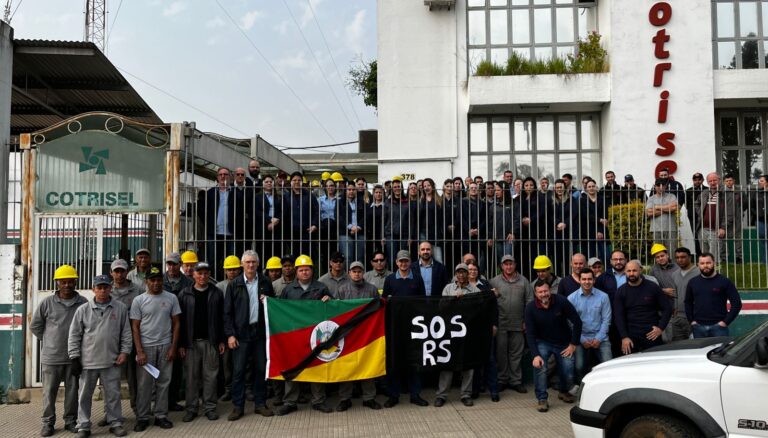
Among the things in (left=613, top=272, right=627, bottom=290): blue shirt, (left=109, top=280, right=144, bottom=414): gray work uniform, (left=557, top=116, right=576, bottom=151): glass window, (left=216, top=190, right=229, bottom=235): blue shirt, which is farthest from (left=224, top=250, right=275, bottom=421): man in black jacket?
(left=557, top=116, right=576, bottom=151): glass window

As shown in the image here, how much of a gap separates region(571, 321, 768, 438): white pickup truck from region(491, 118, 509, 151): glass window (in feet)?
33.2

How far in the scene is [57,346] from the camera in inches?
309

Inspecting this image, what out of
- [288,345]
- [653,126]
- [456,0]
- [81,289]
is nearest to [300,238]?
[288,345]

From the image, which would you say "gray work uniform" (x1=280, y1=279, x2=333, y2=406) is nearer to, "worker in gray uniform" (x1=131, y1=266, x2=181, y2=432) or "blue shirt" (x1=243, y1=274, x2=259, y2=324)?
"blue shirt" (x1=243, y1=274, x2=259, y2=324)

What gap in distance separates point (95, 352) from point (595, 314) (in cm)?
613

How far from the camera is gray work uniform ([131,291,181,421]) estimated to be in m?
7.91

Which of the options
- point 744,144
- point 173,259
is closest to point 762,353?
point 173,259

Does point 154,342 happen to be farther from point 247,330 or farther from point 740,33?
point 740,33

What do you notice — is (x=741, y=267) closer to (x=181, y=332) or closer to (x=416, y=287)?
(x=416, y=287)

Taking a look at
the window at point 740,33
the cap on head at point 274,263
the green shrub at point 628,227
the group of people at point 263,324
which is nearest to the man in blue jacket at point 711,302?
the group of people at point 263,324

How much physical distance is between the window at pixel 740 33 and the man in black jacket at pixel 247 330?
41.3 feet

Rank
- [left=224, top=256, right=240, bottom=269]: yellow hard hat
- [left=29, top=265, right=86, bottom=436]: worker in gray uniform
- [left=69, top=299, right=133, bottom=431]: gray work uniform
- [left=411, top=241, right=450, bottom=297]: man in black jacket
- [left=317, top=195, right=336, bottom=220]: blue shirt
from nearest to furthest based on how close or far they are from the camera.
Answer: [left=69, top=299, right=133, bottom=431]: gray work uniform < [left=29, top=265, right=86, bottom=436]: worker in gray uniform < [left=224, top=256, right=240, bottom=269]: yellow hard hat < [left=411, top=241, right=450, bottom=297]: man in black jacket < [left=317, top=195, right=336, bottom=220]: blue shirt

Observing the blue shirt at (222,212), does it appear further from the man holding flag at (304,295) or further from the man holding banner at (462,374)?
the man holding banner at (462,374)

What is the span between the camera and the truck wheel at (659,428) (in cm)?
509
